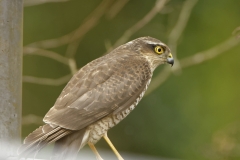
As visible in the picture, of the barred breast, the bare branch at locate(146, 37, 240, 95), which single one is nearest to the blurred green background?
the bare branch at locate(146, 37, 240, 95)

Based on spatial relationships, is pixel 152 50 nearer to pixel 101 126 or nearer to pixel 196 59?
pixel 101 126

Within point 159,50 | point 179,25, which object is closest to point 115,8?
point 179,25

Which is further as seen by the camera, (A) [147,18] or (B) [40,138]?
(A) [147,18]

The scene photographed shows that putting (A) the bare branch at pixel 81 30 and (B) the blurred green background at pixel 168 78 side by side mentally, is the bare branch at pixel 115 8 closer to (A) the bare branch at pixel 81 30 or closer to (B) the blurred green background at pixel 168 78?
(A) the bare branch at pixel 81 30

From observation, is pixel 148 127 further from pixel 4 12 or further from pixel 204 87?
pixel 4 12

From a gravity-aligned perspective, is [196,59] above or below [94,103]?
above

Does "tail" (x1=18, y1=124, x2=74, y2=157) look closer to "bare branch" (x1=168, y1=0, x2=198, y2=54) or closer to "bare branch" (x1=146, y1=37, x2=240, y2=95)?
"bare branch" (x1=168, y1=0, x2=198, y2=54)
